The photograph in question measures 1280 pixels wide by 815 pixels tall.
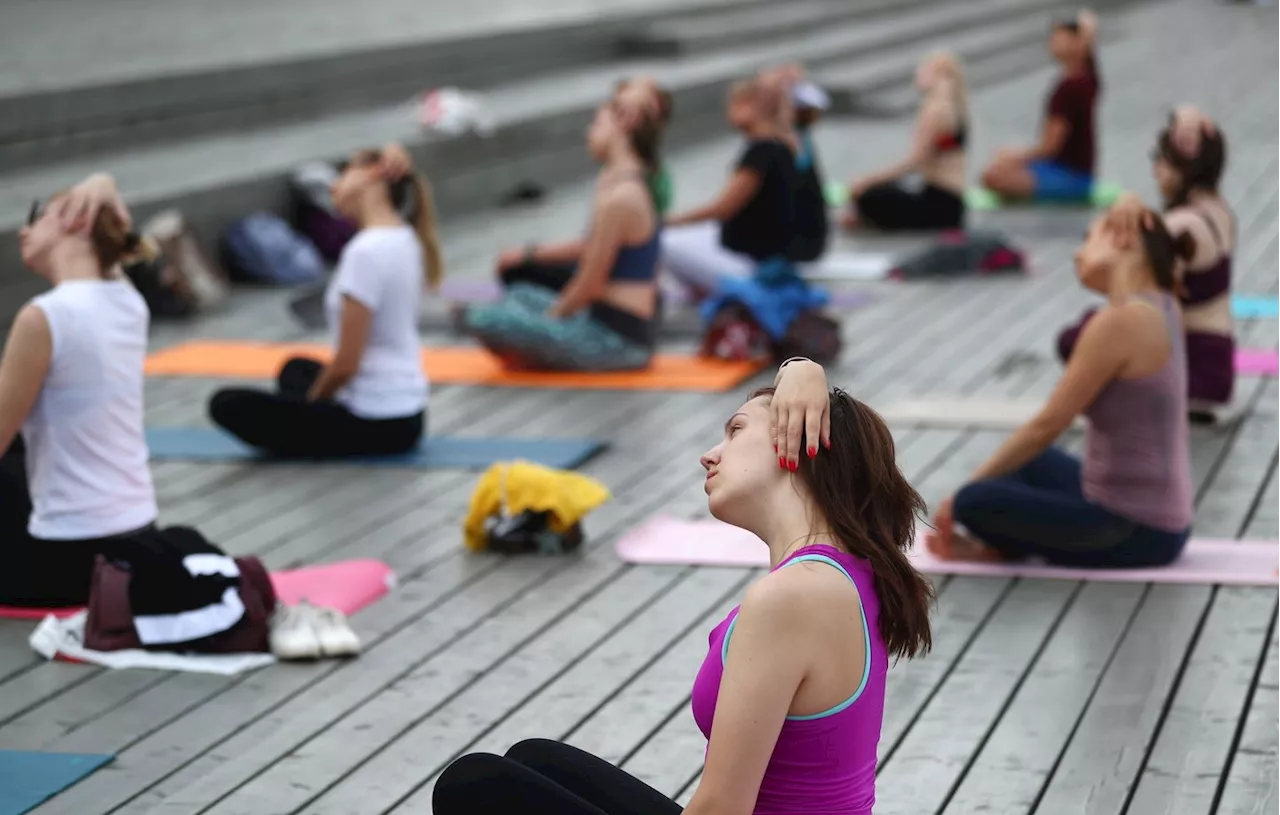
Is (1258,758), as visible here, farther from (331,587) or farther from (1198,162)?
(1198,162)

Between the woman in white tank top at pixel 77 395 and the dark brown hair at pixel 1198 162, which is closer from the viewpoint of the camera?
the woman in white tank top at pixel 77 395

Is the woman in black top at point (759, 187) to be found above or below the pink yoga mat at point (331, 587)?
above

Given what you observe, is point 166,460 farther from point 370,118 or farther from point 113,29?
point 113,29

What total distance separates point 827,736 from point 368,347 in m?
3.62

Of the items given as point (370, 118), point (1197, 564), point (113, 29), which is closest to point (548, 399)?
point (1197, 564)

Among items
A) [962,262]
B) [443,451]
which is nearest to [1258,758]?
[443,451]

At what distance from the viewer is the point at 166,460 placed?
578cm

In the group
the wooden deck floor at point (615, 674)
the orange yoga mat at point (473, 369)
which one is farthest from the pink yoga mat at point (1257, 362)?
A: the orange yoga mat at point (473, 369)

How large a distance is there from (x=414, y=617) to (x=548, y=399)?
2283 millimetres

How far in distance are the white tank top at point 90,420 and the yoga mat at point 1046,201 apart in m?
7.19

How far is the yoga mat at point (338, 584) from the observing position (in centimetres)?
443

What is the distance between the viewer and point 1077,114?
33.5ft

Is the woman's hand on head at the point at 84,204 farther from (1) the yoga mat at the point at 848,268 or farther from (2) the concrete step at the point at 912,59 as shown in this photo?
(2) the concrete step at the point at 912,59

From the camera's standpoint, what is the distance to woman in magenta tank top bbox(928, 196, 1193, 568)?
4.26m
